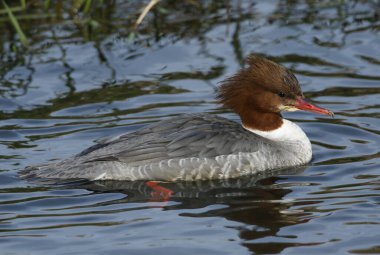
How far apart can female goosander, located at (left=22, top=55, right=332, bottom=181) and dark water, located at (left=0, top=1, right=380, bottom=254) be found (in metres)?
0.17

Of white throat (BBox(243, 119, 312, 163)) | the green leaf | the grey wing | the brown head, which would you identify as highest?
the green leaf

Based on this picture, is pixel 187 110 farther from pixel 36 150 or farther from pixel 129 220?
pixel 129 220

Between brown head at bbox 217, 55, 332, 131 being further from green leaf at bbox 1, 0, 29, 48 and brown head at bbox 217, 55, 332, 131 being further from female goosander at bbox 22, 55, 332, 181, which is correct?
green leaf at bbox 1, 0, 29, 48

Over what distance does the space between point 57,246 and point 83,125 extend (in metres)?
3.12

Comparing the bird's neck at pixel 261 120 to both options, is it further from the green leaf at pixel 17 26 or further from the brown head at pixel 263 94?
the green leaf at pixel 17 26

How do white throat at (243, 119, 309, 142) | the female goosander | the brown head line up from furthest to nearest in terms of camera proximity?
white throat at (243, 119, 309, 142) → the brown head → the female goosander

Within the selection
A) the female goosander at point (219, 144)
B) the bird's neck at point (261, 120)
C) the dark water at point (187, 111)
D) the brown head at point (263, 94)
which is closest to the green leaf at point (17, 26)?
the dark water at point (187, 111)

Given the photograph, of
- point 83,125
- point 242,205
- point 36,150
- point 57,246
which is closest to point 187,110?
point 83,125

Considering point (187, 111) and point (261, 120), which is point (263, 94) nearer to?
point (261, 120)

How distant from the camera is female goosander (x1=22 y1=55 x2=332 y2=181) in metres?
8.87

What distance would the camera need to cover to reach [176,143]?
895 centimetres

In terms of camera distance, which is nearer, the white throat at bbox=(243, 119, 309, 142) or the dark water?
the dark water

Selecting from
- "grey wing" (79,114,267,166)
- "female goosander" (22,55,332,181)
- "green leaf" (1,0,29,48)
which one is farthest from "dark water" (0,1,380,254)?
"green leaf" (1,0,29,48)

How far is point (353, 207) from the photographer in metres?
7.86
